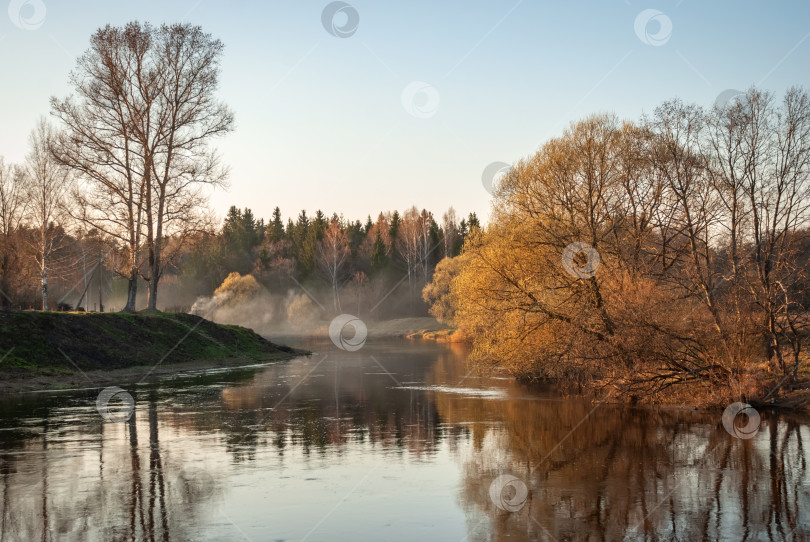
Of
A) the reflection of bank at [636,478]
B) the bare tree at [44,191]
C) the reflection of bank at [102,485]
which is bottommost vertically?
the reflection of bank at [636,478]

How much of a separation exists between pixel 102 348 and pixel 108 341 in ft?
4.34

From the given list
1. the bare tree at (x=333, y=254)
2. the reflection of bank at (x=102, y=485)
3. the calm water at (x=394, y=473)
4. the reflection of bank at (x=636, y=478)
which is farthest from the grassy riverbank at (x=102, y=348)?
the bare tree at (x=333, y=254)

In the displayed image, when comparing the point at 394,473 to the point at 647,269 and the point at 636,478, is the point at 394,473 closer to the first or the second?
the point at 636,478

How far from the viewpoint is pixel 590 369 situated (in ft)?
93.9

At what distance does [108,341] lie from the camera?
129ft

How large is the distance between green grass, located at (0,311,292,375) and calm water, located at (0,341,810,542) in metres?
6.99

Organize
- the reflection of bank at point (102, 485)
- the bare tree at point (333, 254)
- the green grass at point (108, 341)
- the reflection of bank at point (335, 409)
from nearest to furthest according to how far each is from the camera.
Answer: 1. the reflection of bank at point (102, 485)
2. the reflection of bank at point (335, 409)
3. the green grass at point (108, 341)
4. the bare tree at point (333, 254)

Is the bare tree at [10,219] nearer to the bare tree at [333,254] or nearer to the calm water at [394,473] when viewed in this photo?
the calm water at [394,473]

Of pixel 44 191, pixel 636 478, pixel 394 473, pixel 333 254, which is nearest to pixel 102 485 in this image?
pixel 394 473

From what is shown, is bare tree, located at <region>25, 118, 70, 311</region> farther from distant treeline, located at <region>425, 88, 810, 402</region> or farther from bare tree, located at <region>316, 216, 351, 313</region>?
bare tree, located at <region>316, 216, 351, 313</region>

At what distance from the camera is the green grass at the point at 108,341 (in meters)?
33.7

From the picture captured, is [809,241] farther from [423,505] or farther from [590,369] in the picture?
[423,505]

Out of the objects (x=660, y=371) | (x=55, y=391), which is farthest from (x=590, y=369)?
(x=55, y=391)

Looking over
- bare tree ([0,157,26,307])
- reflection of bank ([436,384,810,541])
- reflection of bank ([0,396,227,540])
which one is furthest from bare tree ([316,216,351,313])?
reflection of bank ([0,396,227,540])
